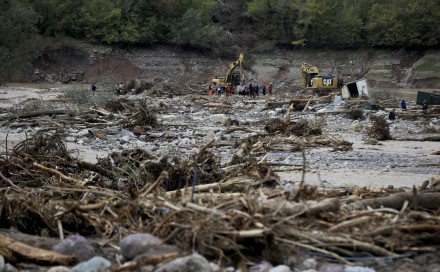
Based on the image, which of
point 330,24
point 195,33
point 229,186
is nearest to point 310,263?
point 229,186

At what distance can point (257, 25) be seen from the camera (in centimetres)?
7519

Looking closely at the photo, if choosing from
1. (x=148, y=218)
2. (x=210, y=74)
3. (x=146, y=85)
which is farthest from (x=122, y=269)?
(x=210, y=74)

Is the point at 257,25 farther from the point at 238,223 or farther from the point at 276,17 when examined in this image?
the point at 238,223

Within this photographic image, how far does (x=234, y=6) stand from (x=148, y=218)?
76302 mm

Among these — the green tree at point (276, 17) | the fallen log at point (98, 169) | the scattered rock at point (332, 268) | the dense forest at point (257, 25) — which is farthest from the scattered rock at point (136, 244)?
the green tree at point (276, 17)

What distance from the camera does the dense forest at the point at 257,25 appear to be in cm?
6506

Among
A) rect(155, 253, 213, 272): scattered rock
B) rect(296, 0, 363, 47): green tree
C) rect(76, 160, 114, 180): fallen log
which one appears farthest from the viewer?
rect(296, 0, 363, 47): green tree

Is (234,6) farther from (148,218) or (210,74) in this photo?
(148,218)

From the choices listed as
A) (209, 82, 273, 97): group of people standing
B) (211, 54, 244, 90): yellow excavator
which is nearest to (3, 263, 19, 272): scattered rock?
(209, 82, 273, 97): group of people standing

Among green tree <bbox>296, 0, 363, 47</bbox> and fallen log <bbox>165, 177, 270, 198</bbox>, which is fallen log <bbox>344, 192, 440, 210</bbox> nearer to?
fallen log <bbox>165, 177, 270, 198</bbox>

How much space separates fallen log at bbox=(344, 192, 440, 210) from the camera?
5.73 m

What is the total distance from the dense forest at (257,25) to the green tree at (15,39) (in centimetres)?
4171

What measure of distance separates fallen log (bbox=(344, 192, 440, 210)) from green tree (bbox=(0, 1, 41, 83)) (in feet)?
52.8

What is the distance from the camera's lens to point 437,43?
63812 millimetres
